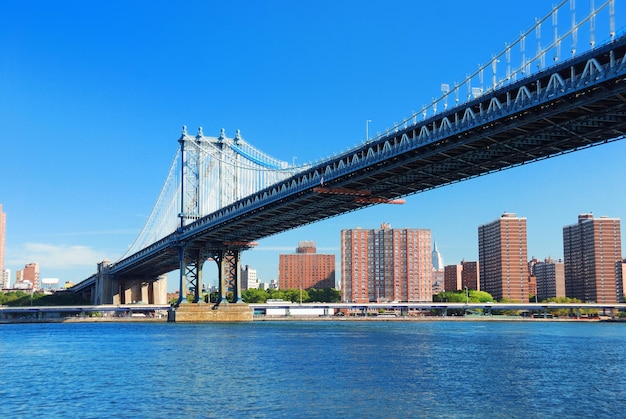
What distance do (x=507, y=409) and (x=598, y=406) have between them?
12.1 feet

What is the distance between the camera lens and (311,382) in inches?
1291

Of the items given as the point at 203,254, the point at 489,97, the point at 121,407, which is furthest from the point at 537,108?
the point at 203,254

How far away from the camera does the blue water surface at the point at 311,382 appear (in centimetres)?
2623

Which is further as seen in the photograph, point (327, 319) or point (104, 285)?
point (104, 285)

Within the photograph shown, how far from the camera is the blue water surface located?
1033 inches

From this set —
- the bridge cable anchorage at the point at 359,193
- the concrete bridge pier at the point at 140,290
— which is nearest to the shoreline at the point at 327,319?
the concrete bridge pier at the point at 140,290

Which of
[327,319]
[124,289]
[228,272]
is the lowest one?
[327,319]

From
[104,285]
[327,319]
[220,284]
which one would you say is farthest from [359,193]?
[104,285]

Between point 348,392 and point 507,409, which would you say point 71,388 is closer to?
point 348,392

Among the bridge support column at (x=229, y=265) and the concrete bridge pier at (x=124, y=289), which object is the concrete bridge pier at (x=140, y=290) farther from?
the bridge support column at (x=229, y=265)

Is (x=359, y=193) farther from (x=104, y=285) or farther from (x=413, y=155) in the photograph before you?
(x=104, y=285)

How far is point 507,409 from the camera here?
2600cm

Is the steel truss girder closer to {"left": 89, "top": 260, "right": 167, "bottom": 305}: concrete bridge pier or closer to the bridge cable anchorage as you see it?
the bridge cable anchorage

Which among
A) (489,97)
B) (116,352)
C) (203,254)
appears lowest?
(116,352)
